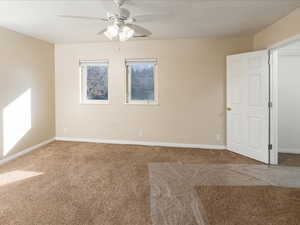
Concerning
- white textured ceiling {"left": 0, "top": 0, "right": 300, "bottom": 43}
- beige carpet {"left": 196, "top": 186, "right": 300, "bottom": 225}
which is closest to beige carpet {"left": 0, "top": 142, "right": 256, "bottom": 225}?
beige carpet {"left": 196, "top": 186, "right": 300, "bottom": 225}

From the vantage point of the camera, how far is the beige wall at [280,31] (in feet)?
9.22

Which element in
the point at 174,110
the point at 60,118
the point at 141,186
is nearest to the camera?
the point at 141,186

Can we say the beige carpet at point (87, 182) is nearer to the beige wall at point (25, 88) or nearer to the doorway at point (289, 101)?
the beige wall at point (25, 88)

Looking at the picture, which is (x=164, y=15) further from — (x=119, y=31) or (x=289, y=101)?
(x=289, y=101)

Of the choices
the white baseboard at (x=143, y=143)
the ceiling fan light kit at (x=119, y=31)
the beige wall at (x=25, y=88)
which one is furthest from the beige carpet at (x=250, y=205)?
the beige wall at (x=25, y=88)

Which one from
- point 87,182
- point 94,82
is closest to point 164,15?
point 94,82

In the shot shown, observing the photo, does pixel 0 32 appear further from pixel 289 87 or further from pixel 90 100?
pixel 289 87

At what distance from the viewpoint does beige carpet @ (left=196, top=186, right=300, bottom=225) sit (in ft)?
6.37

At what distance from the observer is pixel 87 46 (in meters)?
4.74

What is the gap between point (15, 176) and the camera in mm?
2943

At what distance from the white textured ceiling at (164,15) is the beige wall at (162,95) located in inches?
16.9

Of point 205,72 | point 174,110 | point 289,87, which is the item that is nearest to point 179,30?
point 205,72

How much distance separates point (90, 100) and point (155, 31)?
7.80 feet

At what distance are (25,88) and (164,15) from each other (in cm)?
311
